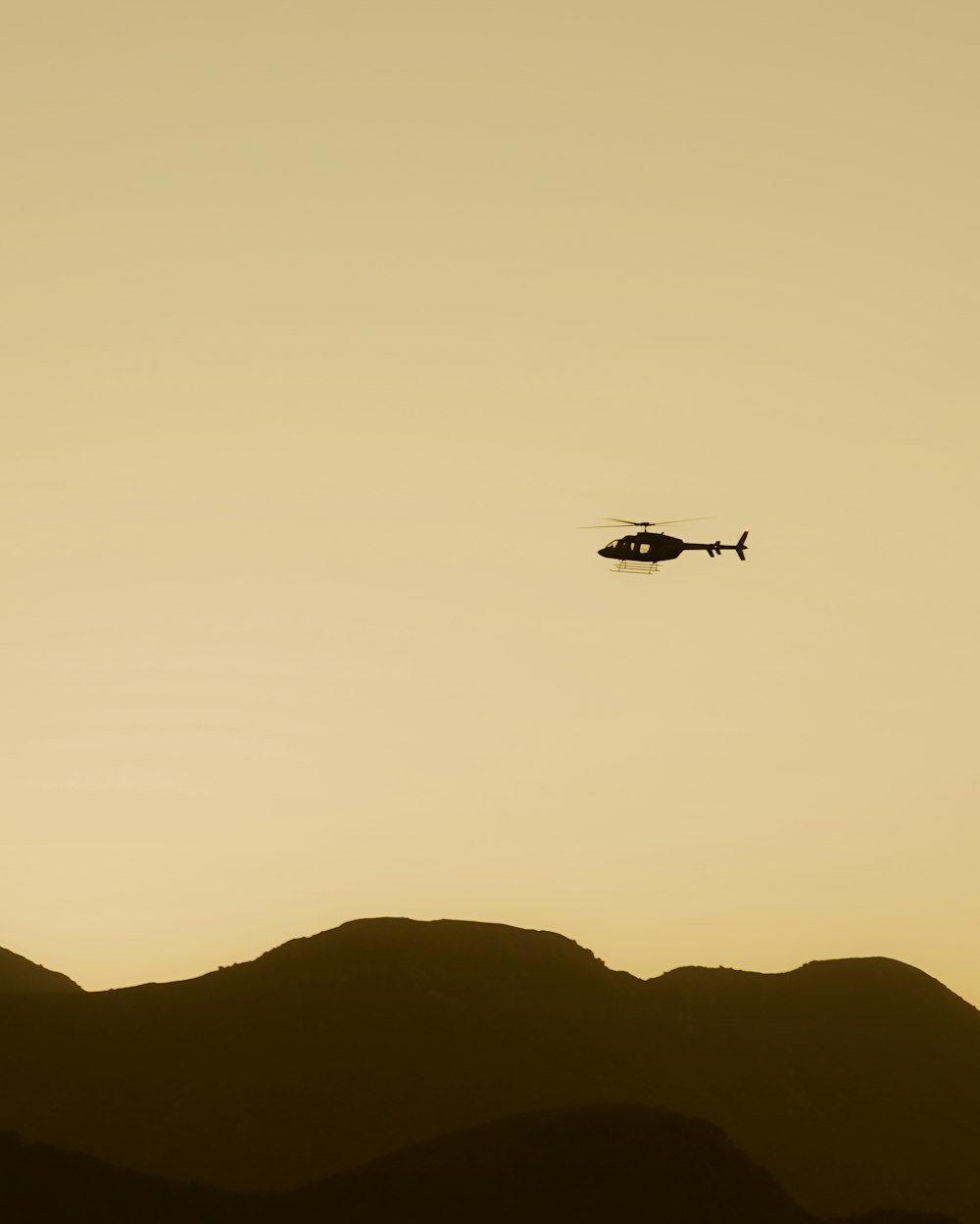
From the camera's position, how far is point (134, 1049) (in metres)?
142

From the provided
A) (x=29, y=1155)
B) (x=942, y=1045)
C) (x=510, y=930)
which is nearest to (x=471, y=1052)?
(x=510, y=930)

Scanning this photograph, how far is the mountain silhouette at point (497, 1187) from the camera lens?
10156 cm

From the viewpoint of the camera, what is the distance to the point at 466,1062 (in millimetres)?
145000

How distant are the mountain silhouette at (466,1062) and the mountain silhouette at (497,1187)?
9894 mm

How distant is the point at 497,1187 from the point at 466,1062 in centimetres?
4075

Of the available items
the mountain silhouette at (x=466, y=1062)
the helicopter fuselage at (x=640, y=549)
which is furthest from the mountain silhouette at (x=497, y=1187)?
the helicopter fuselage at (x=640, y=549)

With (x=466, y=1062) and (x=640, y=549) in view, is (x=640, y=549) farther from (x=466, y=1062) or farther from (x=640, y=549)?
(x=466, y=1062)

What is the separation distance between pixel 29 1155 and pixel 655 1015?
8219cm

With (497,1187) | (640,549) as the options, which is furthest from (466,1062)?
(640,549)

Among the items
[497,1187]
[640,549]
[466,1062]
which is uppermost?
[640,549]

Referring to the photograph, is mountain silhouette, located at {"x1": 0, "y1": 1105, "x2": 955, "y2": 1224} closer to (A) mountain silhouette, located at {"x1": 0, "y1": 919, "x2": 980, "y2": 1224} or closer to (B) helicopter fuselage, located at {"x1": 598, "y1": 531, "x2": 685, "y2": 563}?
(A) mountain silhouette, located at {"x1": 0, "y1": 919, "x2": 980, "y2": 1224}

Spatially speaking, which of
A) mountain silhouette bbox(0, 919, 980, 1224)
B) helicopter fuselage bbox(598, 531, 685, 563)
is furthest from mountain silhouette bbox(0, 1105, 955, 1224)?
helicopter fuselage bbox(598, 531, 685, 563)

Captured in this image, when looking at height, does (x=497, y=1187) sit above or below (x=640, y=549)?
below

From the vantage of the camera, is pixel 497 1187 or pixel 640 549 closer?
pixel 640 549
